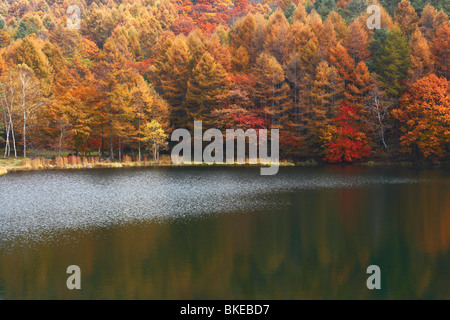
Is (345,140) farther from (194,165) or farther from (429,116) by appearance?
(194,165)

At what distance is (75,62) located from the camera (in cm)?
6681

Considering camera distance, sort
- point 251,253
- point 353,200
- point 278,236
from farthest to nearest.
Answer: point 353,200 → point 278,236 → point 251,253

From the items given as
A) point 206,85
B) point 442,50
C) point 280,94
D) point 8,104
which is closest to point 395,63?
point 442,50

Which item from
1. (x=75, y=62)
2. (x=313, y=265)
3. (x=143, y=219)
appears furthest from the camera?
(x=75, y=62)

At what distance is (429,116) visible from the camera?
4388cm

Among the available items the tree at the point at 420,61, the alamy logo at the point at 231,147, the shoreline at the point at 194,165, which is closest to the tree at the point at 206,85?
the alamy logo at the point at 231,147

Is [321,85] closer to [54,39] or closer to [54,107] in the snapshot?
[54,107]

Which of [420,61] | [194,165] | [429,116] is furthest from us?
[420,61]

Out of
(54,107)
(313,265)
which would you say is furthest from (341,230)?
(54,107)

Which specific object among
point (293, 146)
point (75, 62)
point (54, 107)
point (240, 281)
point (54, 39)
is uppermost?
point (54, 39)

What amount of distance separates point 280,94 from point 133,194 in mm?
28839

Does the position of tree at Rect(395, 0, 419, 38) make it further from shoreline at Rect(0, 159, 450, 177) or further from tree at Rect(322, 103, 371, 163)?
shoreline at Rect(0, 159, 450, 177)

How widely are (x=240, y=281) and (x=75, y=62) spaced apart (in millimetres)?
61945

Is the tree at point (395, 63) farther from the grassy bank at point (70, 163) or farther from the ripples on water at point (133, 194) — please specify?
the ripples on water at point (133, 194)
